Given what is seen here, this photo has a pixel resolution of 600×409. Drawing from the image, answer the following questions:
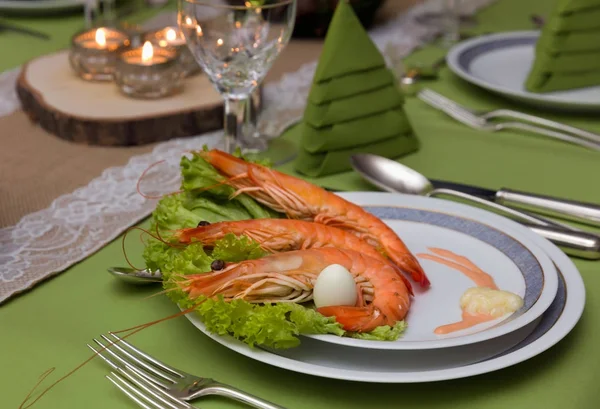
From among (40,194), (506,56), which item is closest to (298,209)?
(40,194)

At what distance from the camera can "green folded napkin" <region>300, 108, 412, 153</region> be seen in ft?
4.10

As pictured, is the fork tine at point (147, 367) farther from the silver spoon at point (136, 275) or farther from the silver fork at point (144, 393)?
the silver spoon at point (136, 275)

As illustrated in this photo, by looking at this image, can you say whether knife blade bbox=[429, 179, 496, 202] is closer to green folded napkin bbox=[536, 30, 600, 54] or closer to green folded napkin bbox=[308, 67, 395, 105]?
green folded napkin bbox=[308, 67, 395, 105]

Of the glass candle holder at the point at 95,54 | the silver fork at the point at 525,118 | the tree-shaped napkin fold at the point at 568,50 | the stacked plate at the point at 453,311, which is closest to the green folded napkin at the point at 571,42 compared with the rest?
the tree-shaped napkin fold at the point at 568,50

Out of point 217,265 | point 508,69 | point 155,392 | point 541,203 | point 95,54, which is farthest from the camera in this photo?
point 508,69

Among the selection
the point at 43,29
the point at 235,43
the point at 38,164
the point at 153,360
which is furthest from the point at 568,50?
the point at 43,29

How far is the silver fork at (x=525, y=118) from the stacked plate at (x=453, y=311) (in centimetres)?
45

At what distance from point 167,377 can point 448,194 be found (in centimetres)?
57

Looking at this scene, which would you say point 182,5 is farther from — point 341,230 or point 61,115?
point 341,230

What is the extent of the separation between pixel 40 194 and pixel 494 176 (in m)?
0.69

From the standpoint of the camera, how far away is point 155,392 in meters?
0.72

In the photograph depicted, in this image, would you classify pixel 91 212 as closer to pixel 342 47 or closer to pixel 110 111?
pixel 110 111

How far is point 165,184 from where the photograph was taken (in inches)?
49.5

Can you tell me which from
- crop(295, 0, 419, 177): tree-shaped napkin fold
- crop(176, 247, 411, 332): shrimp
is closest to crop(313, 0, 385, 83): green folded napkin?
crop(295, 0, 419, 177): tree-shaped napkin fold
